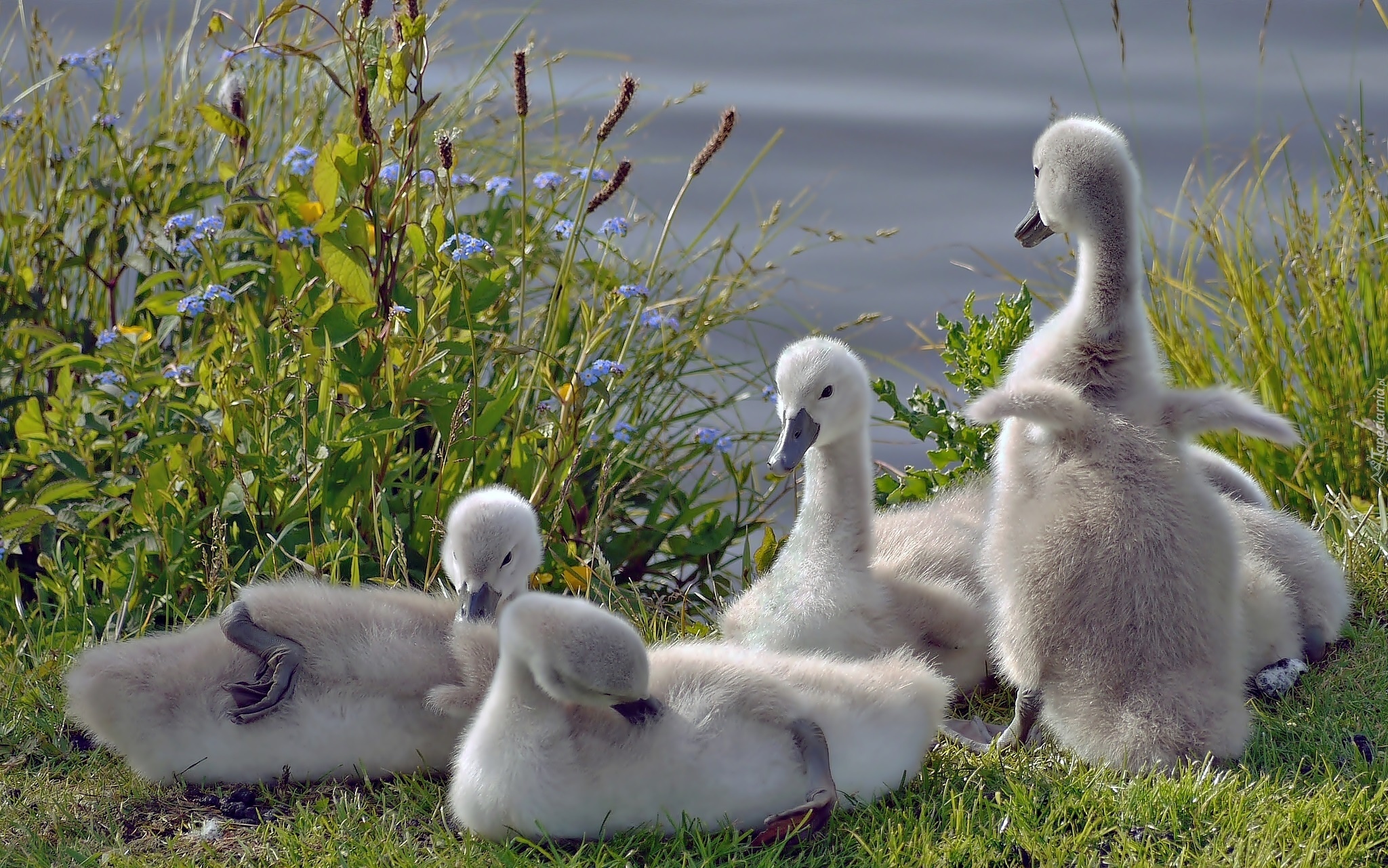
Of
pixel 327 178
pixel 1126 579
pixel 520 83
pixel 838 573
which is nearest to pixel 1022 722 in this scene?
pixel 1126 579

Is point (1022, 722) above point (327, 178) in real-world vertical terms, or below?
below

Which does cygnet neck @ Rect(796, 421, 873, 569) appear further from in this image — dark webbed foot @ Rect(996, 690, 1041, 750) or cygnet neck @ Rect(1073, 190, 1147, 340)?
cygnet neck @ Rect(1073, 190, 1147, 340)

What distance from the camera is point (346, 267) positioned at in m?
4.53

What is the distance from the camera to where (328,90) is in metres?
6.77

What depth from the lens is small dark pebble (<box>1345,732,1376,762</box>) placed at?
3631 millimetres

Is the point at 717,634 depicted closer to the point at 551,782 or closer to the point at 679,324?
the point at 551,782

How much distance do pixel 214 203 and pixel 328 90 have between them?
35.9 inches

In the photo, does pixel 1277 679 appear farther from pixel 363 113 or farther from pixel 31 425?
pixel 31 425

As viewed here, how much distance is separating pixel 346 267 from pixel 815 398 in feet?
5.30

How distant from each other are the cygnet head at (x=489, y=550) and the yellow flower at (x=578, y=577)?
2.06 ft

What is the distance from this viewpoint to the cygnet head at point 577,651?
10.1 feet

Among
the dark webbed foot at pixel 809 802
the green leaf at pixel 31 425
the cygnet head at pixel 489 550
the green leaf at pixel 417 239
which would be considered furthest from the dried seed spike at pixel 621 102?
the green leaf at pixel 31 425

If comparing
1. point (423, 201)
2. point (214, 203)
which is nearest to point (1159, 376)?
point (423, 201)

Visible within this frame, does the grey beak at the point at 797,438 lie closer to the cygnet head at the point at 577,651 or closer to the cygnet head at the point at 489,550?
the cygnet head at the point at 489,550
